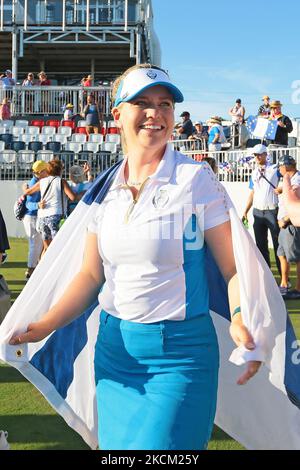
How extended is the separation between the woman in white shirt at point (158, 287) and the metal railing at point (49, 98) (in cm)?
2385

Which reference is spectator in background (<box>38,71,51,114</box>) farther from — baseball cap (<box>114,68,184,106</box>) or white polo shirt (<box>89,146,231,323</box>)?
white polo shirt (<box>89,146,231,323</box>)

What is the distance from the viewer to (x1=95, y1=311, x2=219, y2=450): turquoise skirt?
2420mm

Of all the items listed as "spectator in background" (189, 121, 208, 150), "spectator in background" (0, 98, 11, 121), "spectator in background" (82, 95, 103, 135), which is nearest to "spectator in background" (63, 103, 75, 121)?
"spectator in background" (82, 95, 103, 135)

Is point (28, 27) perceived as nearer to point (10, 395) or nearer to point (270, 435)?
point (10, 395)

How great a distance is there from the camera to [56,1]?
96.2 ft

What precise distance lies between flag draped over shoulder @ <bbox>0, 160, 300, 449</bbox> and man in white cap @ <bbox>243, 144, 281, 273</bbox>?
6613mm

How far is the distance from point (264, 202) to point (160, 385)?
7657mm

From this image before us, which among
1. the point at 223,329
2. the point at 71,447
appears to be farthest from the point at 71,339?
the point at 71,447

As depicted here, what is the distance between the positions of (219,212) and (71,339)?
1081 millimetres

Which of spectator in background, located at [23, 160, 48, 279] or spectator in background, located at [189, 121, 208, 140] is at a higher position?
spectator in background, located at [189, 121, 208, 140]

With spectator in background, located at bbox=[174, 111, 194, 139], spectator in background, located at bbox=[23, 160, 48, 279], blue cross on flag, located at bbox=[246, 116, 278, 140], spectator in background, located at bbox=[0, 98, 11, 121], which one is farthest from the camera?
spectator in background, located at bbox=[0, 98, 11, 121]

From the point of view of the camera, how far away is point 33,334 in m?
2.84

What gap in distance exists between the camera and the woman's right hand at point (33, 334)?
2822mm

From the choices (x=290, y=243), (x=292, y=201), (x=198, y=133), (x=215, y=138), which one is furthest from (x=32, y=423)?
(x=198, y=133)
